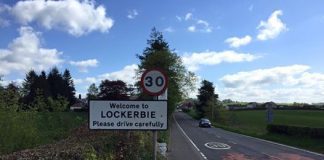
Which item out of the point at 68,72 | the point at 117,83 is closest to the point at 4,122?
the point at 117,83

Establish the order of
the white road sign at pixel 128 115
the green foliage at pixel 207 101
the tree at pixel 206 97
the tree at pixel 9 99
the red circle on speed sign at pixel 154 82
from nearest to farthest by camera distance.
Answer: the white road sign at pixel 128 115 < the red circle on speed sign at pixel 154 82 < the tree at pixel 9 99 < the green foliage at pixel 207 101 < the tree at pixel 206 97

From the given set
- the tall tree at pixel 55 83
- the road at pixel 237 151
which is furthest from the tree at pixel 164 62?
the tall tree at pixel 55 83

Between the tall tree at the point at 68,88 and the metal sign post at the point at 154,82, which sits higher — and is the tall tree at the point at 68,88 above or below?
above

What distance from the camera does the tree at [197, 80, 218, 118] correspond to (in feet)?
393


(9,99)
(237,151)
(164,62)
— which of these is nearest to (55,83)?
(164,62)

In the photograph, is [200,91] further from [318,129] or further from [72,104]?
[318,129]

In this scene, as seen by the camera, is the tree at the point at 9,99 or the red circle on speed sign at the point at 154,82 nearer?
the red circle on speed sign at the point at 154,82

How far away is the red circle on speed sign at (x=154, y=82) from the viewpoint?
368 inches

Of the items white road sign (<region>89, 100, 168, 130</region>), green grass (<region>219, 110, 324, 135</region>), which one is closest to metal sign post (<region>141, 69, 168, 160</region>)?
white road sign (<region>89, 100, 168, 130</region>)

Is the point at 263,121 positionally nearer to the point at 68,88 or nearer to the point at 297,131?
the point at 297,131

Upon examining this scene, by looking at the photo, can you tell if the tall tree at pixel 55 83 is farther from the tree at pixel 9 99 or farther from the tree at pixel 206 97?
the tree at pixel 9 99

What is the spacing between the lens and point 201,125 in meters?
80.0

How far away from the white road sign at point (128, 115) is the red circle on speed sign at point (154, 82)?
0.77 feet

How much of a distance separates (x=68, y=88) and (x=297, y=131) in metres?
100
